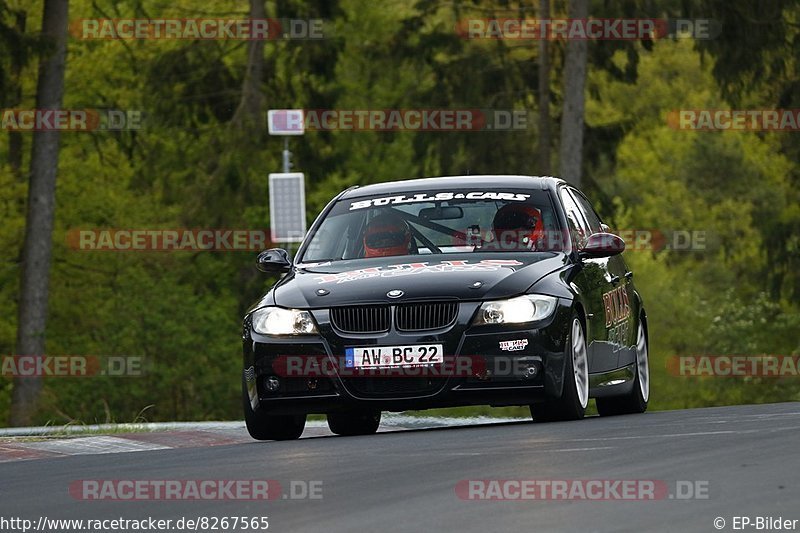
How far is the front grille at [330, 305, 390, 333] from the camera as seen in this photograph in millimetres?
12070

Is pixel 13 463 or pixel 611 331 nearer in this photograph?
pixel 13 463

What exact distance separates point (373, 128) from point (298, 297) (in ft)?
136

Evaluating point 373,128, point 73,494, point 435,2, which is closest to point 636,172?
point 373,128

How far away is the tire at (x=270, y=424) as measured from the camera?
12.8 m

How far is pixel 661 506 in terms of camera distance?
7590mm

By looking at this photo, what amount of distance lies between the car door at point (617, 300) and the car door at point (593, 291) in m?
0.07

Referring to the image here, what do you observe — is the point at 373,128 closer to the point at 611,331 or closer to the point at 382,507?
the point at 611,331

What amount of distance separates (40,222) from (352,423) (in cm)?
2053

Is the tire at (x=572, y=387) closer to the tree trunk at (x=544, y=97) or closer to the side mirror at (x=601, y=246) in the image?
the side mirror at (x=601, y=246)

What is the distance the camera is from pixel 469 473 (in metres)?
8.96
